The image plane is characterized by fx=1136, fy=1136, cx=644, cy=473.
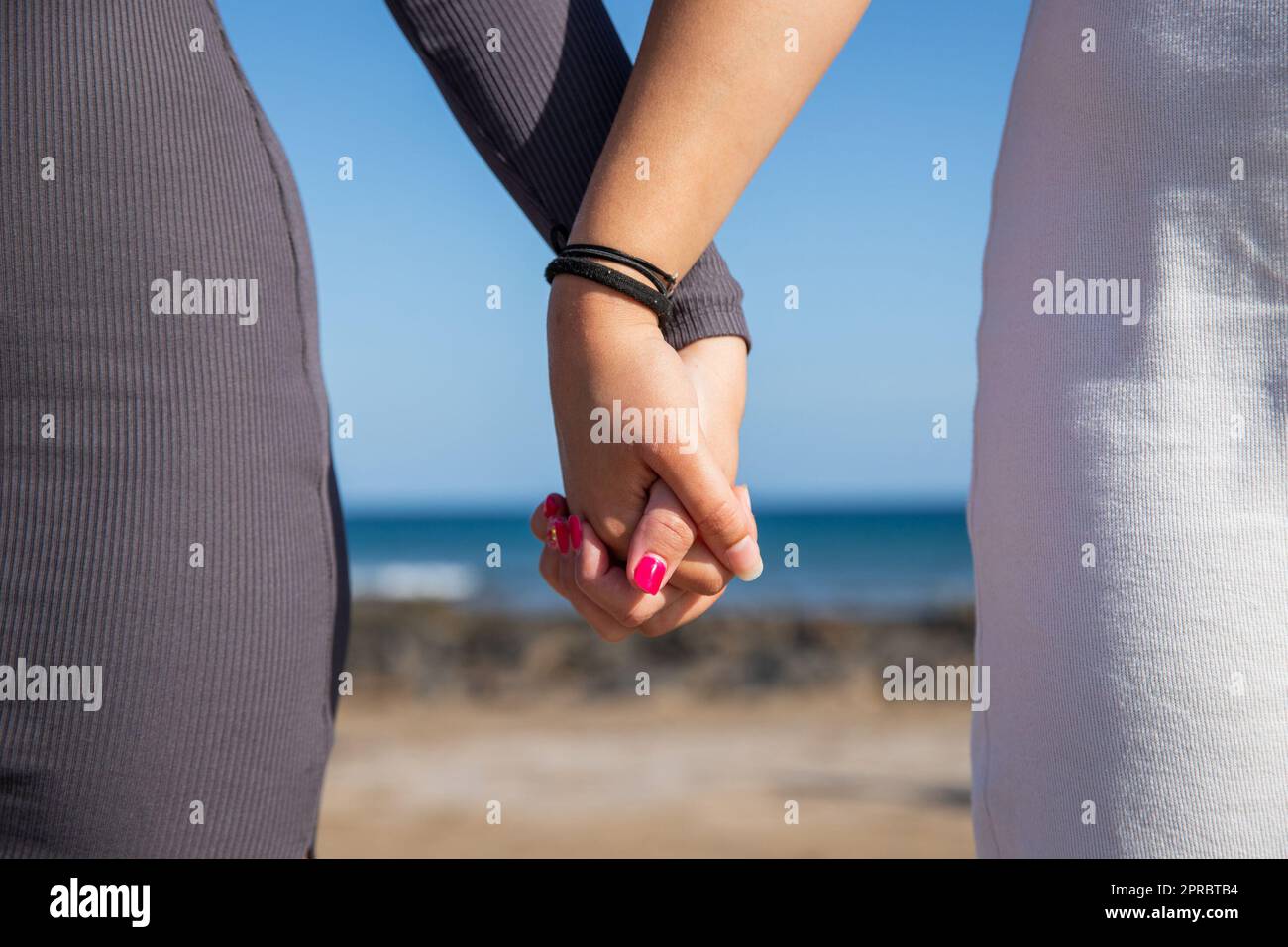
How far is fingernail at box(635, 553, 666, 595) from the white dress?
1.15ft

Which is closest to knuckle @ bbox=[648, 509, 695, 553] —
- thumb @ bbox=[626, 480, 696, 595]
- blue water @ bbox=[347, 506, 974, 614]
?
thumb @ bbox=[626, 480, 696, 595]

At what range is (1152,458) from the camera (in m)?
1.05

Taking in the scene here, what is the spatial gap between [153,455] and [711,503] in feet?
1.80

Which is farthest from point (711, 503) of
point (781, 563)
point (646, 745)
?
point (781, 563)

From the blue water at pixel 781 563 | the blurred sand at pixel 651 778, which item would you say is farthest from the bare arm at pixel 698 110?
the blue water at pixel 781 563

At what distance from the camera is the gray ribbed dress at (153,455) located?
3.33 feet

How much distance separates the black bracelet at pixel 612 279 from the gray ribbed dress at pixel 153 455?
0.90 feet

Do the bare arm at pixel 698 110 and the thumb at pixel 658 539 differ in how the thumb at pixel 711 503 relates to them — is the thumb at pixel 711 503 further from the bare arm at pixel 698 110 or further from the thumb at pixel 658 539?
the bare arm at pixel 698 110

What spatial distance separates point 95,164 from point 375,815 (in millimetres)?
6773

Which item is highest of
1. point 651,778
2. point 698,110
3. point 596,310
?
point 698,110

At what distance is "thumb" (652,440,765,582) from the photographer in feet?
3.86

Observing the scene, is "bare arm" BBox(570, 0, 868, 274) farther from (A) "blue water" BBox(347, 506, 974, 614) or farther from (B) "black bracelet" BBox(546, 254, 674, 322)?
(A) "blue water" BBox(347, 506, 974, 614)

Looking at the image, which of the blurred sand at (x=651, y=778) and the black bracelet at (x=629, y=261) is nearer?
the black bracelet at (x=629, y=261)

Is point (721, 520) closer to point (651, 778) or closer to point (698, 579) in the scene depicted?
point (698, 579)
